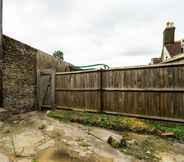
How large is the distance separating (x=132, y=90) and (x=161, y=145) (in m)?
2.09

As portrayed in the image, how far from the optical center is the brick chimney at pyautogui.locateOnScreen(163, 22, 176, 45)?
41.5 feet

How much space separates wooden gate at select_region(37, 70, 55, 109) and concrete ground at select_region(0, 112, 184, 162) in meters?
2.78

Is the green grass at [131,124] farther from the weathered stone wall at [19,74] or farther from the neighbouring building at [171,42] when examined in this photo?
the neighbouring building at [171,42]

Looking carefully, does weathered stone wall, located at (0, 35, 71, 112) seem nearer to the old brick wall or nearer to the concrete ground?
the old brick wall

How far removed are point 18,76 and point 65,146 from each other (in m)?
4.44

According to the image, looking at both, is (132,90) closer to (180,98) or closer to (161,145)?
(180,98)

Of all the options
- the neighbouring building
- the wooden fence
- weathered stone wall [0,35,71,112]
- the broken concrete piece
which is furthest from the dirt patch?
the neighbouring building

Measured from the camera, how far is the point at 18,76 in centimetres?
602

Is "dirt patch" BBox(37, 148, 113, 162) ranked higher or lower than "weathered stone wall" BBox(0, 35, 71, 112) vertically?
lower

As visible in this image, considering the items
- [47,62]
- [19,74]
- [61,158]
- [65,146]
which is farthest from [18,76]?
[61,158]

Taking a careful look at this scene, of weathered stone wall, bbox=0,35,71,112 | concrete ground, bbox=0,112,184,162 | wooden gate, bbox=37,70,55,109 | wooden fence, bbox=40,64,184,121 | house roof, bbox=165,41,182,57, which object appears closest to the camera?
concrete ground, bbox=0,112,184,162

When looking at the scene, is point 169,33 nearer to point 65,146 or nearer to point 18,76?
point 18,76

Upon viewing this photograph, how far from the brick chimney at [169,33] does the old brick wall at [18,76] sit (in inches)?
481

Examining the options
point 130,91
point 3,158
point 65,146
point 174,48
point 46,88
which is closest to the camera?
point 3,158
